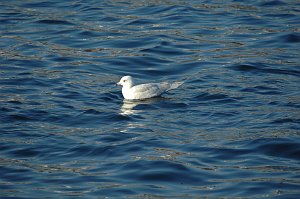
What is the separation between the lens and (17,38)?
18.6 metres

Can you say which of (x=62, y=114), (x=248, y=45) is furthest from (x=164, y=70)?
(x=62, y=114)

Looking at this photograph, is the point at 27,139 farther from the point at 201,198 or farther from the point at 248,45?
the point at 248,45

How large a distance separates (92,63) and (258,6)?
642 cm

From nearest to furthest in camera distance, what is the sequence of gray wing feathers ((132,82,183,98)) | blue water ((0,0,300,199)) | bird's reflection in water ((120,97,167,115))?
blue water ((0,0,300,199)), bird's reflection in water ((120,97,167,115)), gray wing feathers ((132,82,183,98))

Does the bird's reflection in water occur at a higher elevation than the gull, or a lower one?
lower

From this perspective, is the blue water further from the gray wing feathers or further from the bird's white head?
the bird's white head

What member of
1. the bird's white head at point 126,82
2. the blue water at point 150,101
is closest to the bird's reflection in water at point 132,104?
the blue water at point 150,101

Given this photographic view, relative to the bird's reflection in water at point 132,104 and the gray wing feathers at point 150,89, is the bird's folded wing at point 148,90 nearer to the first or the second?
the gray wing feathers at point 150,89

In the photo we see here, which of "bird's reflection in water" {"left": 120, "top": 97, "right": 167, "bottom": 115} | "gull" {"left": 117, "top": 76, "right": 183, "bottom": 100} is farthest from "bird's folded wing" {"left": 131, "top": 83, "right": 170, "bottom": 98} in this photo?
"bird's reflection in water" {"left": 120, "top": 97, "right": 167, "bottom": 115}

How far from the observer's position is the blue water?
10.5 m

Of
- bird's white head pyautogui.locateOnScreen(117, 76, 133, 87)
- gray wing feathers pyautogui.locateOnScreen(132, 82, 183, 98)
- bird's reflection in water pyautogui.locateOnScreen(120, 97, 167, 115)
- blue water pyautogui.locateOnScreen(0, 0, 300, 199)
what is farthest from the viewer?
bird's white head pyautogui.locateOnScreen(117, 76, 133, 87)

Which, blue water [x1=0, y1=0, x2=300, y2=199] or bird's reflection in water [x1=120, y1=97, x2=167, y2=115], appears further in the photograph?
bird's reflection in water [x1=120, y1=97, x2=167, y2=115]

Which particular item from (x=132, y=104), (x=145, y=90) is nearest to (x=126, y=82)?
(x=145, y=90)

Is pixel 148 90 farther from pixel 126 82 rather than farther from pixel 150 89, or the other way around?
pixel 126 82
